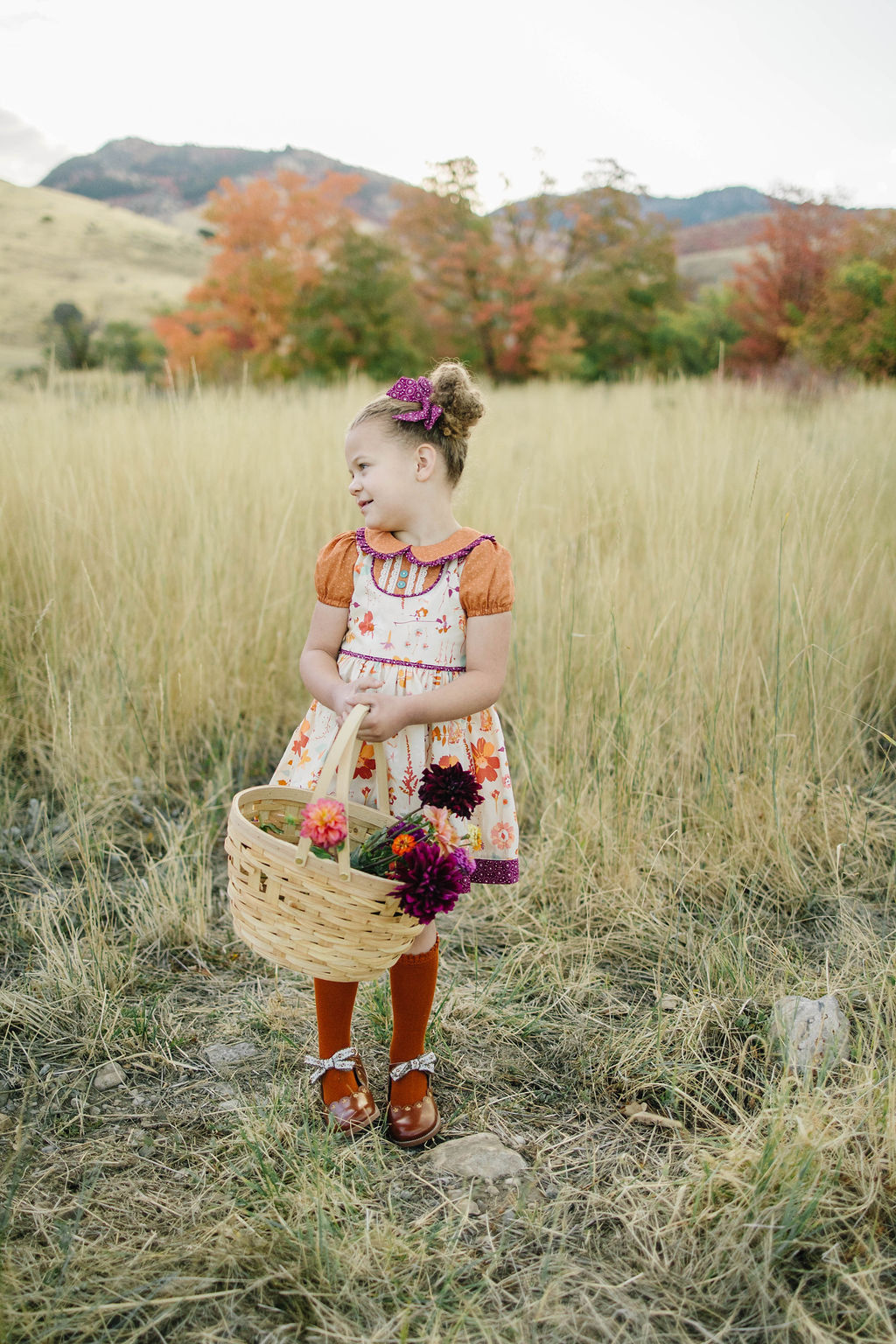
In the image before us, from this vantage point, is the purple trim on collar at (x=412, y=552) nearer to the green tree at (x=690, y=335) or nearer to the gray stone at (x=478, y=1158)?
the gray stone at (x=478, y=1158)

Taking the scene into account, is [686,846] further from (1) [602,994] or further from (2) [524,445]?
(2) [524,445]

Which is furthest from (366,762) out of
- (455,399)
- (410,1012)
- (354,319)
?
(354,319)

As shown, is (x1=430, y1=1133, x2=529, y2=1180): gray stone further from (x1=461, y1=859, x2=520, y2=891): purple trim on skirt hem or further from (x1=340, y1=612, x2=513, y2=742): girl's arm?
(x1=340, y1=612, x2=513, y2=742): girl's arm

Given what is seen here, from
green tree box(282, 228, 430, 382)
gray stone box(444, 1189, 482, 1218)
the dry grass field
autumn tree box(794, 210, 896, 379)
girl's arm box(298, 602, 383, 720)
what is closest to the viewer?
the dry grass field

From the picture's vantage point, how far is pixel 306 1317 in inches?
47.8

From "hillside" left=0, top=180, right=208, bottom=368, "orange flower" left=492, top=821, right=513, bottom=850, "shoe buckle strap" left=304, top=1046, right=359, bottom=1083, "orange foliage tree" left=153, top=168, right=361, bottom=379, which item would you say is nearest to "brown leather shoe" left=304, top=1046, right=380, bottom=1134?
"shoe buckle strap" left=304, top=1046, right=359, bottom=1083

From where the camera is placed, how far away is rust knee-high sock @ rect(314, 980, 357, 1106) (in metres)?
1.65

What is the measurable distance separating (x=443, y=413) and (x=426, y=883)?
836mm

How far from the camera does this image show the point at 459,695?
1511 mm

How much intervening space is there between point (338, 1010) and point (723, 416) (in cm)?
522

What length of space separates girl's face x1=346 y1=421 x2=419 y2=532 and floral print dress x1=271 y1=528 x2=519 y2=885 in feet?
0.24

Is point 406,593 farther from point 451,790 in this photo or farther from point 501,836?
point 501,836

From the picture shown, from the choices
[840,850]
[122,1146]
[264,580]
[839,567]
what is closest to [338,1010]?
[122,1146]

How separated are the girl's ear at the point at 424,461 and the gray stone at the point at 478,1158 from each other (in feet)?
4.05
